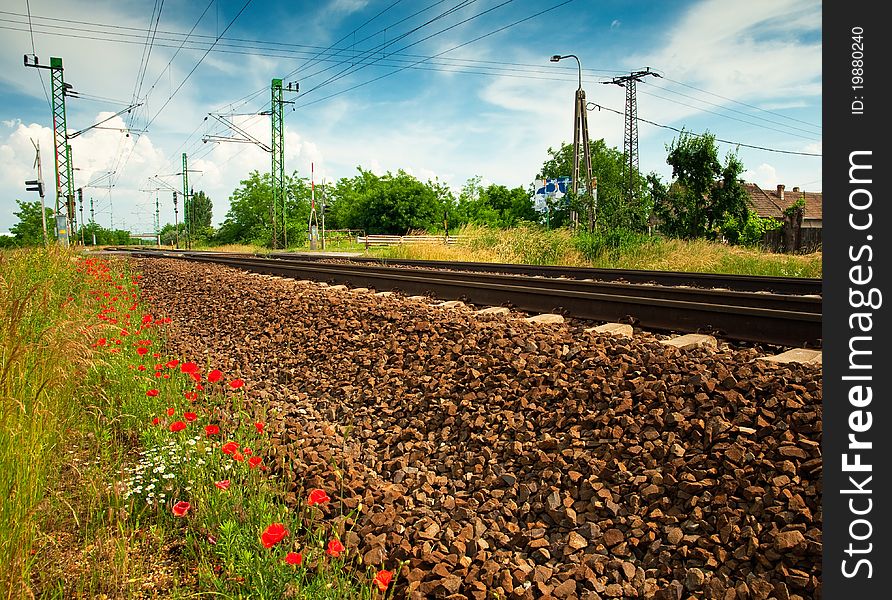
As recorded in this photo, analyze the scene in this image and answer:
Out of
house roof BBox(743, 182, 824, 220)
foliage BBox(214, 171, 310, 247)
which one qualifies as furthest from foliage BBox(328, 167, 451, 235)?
house roof BBox(743, 182, 824, 220)

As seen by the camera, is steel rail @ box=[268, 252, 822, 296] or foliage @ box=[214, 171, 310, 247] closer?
steel rail @ box=[268, 252, 822, 296]

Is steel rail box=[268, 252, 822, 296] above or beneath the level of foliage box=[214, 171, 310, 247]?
beneath

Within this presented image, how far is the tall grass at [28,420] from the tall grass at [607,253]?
12555 mm

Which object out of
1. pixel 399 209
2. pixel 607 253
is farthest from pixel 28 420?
pixel 399 209

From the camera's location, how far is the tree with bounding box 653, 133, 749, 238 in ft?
79.1

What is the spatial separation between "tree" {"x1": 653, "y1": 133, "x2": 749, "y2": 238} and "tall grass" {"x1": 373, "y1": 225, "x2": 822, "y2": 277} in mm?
5545

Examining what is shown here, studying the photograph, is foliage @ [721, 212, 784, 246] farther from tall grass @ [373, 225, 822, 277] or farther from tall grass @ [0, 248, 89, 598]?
tall grass @ [0, 248, 89, 598]

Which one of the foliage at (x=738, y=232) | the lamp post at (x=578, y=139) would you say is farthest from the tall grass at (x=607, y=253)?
the foliage at (x=738, y=232)

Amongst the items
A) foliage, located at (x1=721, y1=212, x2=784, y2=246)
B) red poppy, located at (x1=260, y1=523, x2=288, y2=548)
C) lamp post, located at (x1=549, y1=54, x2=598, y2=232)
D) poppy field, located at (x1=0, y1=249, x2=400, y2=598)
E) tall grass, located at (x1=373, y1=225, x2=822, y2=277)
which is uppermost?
lamp post, located at (x1=549, y1=54, x2=598, y2=232)

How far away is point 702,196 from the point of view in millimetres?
24297

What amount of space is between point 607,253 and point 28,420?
562 inches

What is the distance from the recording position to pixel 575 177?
2273cm

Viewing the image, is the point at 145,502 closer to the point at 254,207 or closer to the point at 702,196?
the point at 702,196

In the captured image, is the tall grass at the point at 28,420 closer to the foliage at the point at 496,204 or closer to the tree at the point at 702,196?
the tree at the point at 702,196
